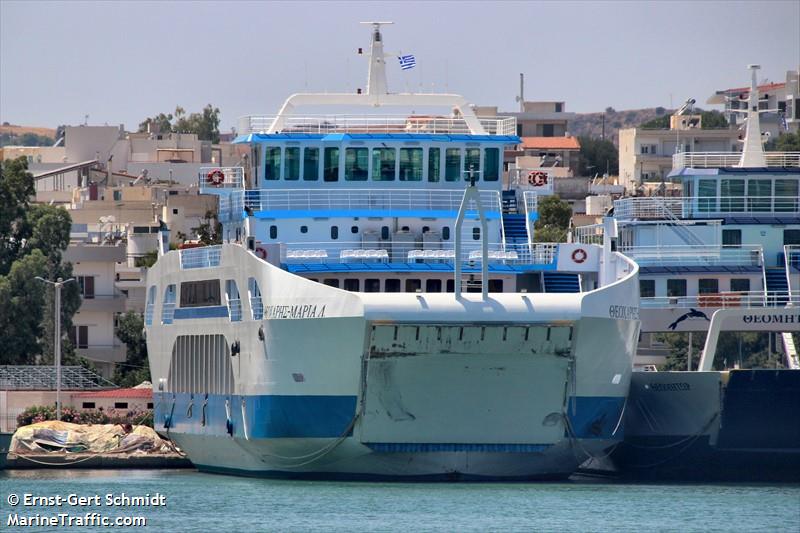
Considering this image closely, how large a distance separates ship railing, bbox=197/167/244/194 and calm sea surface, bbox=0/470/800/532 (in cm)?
936

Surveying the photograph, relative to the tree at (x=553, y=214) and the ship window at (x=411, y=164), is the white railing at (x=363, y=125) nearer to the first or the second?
the ship window at (x=411, y=164)

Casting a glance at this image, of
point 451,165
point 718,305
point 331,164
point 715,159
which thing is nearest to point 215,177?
point 331,164

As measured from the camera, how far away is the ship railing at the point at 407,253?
54.8 meters

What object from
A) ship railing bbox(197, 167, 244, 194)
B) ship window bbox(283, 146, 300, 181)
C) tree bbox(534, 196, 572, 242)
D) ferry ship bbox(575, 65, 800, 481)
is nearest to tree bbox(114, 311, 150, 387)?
tree bbox(534, 196, 572, 242)

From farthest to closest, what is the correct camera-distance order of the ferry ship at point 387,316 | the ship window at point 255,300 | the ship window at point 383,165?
the ship window at point 383,165 < the ship window at point 255,300 < the ferry ship at point 387,316

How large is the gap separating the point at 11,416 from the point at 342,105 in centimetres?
1962

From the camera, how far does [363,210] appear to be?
5756cm

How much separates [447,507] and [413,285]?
8.52m

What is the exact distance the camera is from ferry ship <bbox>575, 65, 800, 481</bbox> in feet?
186

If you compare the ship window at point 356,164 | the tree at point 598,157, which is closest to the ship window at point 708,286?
the ship window at point 356,164

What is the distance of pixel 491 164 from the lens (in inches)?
2363

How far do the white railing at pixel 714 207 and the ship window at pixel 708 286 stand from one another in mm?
3461

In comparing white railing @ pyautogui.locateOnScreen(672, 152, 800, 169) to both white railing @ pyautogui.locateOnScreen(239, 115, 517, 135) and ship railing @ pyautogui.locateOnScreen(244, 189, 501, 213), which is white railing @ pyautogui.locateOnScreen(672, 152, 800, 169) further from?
ship railing @ pyautogui.locateOnScreen(244, 189, 501, 213)

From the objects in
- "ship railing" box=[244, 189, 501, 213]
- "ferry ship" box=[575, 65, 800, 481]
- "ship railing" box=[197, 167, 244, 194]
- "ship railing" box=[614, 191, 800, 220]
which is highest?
"ship railing" box=[197, 167, 244, 194]
